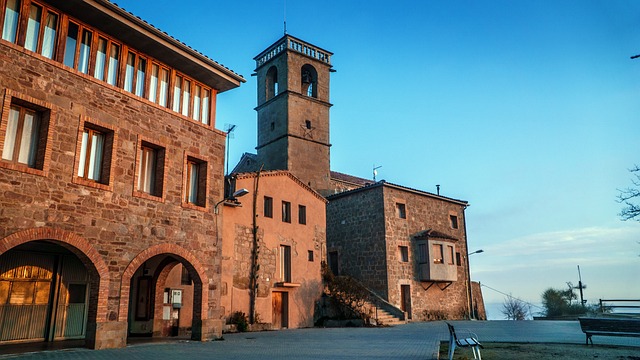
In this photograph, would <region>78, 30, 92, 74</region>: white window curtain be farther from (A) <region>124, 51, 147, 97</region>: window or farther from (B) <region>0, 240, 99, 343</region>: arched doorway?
(B) <region>0, 240, 99, 343</region>: arched doorway

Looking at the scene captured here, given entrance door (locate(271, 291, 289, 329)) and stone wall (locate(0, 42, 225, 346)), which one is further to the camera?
entrance door (locate(271, 291, 289, 329))

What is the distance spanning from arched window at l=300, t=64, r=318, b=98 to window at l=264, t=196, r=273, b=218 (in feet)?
53.7

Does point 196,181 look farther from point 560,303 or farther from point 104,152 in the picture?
point 560,303

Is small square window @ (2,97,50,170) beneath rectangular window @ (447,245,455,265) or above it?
above

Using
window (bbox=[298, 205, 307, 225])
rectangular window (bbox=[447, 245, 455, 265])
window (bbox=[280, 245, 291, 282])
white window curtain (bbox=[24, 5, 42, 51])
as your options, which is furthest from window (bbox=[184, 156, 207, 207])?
rectangular window (bbox=[447, 245, 455, 265])

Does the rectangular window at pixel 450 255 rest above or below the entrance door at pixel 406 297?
above

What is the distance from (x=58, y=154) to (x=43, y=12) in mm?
3713

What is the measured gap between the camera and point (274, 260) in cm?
2155

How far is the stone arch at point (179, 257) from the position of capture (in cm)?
1266

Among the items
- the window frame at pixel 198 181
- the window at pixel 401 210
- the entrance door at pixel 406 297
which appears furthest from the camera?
the window at pixel 401 210

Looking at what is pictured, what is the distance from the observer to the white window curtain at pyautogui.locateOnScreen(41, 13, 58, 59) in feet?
39.2

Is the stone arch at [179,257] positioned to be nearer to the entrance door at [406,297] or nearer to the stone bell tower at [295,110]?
the entrance door at [406,297]

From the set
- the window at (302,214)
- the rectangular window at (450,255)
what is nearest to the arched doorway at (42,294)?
the window at (302,214)

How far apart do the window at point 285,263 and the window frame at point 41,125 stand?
12.5 meters
